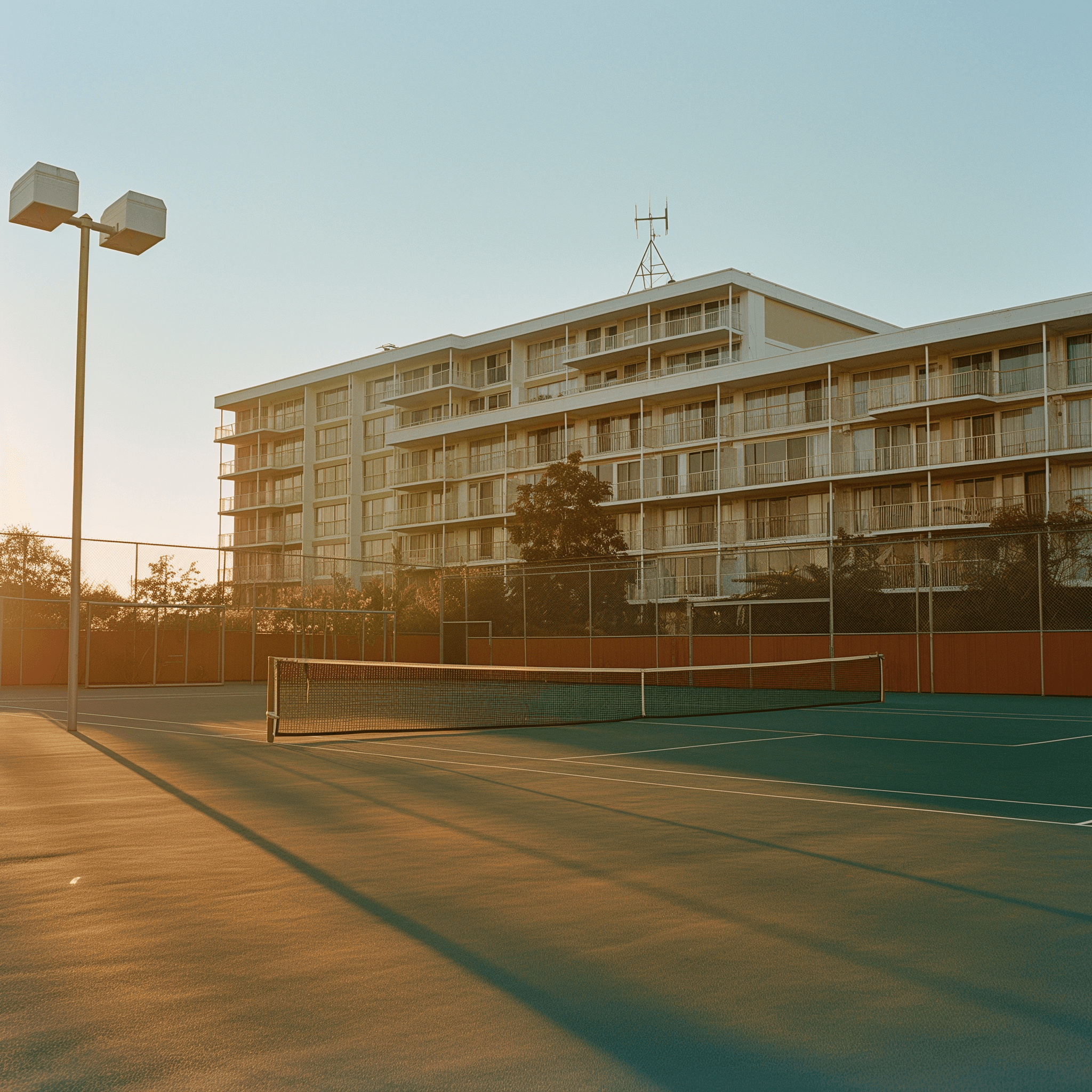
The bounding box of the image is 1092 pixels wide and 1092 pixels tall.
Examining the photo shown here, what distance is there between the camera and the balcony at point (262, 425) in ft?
236

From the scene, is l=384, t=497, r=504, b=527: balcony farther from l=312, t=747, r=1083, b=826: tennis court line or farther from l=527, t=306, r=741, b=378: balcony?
l=312, t=747, r=1083, b=826: tennis court line

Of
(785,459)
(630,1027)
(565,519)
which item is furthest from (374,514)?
(630,1027)

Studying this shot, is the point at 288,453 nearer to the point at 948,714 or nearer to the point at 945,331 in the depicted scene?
the point at 945,331

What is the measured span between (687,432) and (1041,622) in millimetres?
27283

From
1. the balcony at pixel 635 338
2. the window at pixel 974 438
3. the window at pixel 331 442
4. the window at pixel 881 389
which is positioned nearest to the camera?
the window at pixel 974 438

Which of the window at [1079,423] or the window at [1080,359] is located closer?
the window at [1079,423]

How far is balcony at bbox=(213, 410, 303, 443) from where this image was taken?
72062mm

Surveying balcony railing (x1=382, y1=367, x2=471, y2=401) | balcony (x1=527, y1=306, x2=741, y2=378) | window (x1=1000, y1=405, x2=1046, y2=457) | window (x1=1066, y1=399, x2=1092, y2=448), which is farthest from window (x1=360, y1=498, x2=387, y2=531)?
window (x1=1066, y1=399, x2=1092, y2=448)

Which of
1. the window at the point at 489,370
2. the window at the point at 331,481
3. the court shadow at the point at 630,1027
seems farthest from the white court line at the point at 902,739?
the window at the point at 331,481

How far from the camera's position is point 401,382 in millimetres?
67000

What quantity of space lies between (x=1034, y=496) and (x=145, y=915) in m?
41.2

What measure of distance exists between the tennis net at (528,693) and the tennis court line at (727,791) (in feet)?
6.44

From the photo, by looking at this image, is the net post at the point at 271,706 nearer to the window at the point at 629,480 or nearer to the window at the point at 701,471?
the window at the point at 701,471

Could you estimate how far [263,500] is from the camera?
7312 centimetres
